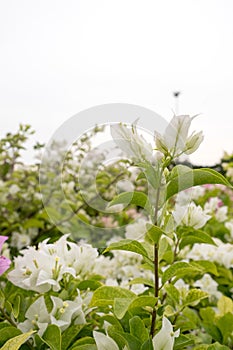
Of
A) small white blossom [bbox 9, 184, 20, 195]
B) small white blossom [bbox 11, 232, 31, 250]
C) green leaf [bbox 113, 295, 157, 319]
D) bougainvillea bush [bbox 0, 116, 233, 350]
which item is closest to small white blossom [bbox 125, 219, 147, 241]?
bougainvillea bush [bbox 0, 116, 233, 350]

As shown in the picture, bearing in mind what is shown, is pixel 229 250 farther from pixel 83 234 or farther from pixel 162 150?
pixel 162 150

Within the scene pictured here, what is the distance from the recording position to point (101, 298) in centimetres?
62

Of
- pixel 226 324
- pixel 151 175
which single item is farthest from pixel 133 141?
pixel 226 324

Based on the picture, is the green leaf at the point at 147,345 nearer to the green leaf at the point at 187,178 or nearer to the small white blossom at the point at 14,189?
the green leaf at the point at 187,178

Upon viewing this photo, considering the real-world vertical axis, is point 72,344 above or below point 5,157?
below

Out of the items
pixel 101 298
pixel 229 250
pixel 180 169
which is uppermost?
pixel 180 169

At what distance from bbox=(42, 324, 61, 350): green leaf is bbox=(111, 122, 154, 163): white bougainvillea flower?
22 cm

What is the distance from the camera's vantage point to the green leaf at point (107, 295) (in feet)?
2.02

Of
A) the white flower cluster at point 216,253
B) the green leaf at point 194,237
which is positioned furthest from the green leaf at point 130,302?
the white flower cluster at point 216,253

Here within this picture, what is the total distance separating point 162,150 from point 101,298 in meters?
0.18

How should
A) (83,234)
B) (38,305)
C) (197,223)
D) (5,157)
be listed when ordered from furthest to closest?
(5,157), (83,234), (197,223), (38,305)

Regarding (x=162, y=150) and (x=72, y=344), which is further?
(x=72, y=344)

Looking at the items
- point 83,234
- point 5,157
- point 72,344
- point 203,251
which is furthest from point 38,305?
point 5,157

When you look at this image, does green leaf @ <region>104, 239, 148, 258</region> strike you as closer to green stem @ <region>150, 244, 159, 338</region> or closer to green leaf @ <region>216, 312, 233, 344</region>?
green stem @ <region>150, 244, 159, 338</region>
